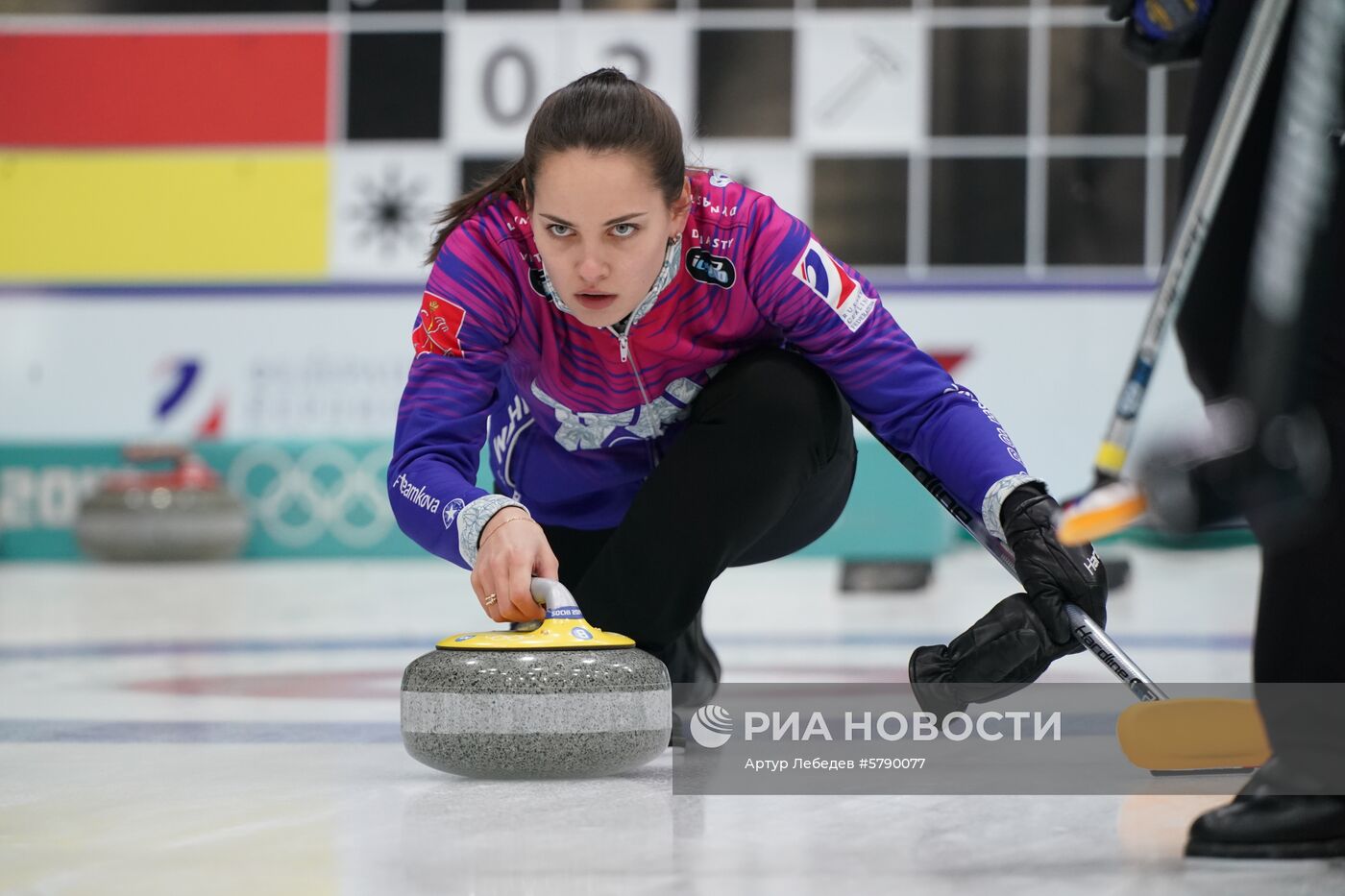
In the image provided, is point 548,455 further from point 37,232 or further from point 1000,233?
point 37,232

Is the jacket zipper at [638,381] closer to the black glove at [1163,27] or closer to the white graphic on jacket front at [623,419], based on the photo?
the white graphic on jacket front at [623,419]

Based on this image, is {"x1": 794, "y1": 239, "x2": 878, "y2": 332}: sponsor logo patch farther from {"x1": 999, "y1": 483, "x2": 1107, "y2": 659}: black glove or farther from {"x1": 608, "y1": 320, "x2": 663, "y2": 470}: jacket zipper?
{"x1": 999, "y1": 483, "x2": 1107, "y2": 659}: black glove

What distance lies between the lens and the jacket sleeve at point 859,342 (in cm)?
187

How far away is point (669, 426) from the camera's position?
6.91ft

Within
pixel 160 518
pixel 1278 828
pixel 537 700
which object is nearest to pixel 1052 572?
pixel 1278 828

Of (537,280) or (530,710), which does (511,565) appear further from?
(537,280)

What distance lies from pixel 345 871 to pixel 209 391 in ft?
25.1

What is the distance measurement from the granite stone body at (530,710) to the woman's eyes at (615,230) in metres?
0.44

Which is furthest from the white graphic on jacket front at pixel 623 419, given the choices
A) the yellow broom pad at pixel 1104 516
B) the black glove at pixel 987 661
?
Answer: the yellow broom pad at pixel 1104 516

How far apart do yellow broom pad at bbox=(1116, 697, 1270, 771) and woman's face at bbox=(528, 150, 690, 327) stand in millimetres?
714

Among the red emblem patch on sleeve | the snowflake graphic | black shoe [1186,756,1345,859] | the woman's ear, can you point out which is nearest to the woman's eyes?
the woman's ear

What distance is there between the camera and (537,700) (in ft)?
5.36

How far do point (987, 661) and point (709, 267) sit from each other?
0.58 meters

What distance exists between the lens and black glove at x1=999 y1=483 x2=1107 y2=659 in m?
1.65
